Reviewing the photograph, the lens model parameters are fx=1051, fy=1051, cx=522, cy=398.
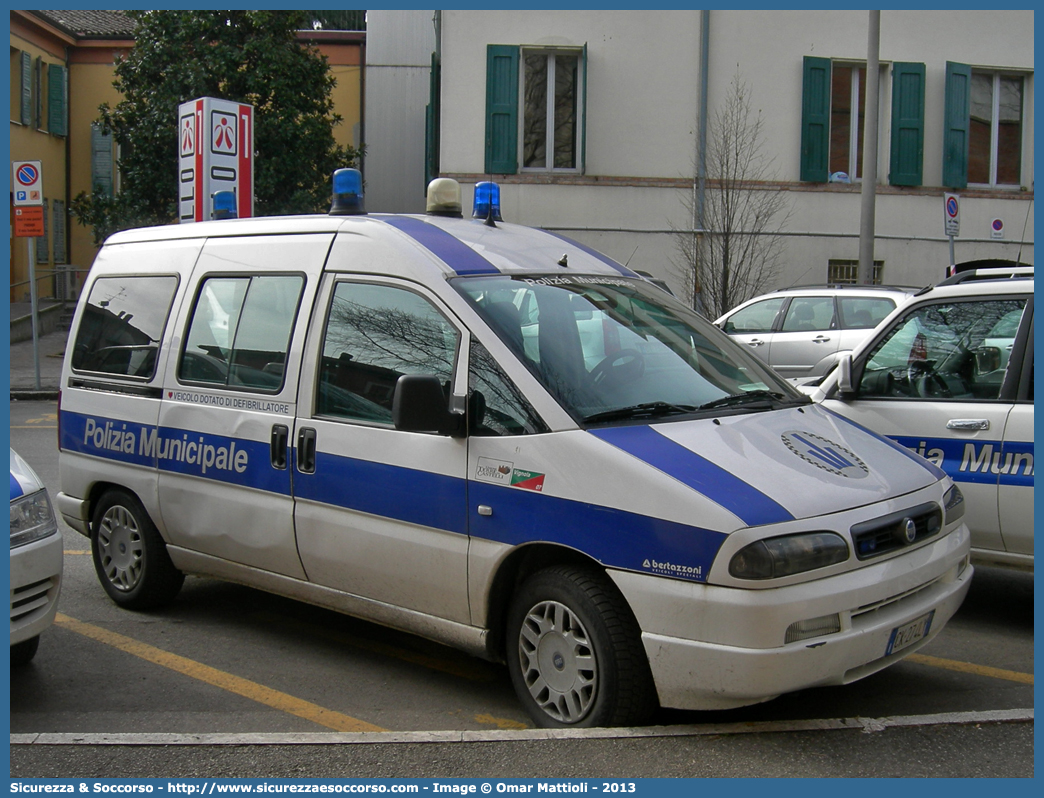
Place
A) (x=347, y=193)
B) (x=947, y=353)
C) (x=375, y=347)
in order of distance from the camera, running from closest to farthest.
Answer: (x=375, y=347) < (x=347, y=193) < (x=947, y=353)

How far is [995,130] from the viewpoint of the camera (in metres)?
20.7

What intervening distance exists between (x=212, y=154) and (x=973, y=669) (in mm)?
11533

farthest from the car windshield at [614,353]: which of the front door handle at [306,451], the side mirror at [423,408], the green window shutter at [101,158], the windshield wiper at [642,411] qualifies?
the green window shutter at [101,158]

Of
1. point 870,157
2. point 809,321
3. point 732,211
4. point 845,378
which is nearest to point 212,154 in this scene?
point 809,321

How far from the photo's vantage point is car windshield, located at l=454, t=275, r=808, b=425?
13.6ft

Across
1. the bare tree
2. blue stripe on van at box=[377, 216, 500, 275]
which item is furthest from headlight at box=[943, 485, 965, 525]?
the bare tree

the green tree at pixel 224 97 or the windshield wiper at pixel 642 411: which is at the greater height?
the green tree at pixel 224 97


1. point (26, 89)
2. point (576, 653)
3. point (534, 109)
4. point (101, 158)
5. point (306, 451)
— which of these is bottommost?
point (576, 653)

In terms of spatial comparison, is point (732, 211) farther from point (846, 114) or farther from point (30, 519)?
point (30, 519)

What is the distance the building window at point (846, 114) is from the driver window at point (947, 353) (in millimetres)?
15256

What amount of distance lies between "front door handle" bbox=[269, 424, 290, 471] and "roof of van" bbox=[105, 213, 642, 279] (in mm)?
964

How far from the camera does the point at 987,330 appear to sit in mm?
5527

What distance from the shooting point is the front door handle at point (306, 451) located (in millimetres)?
4727

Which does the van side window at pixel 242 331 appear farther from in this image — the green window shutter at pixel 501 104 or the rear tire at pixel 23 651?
the green window shutter at pixel 501 104
